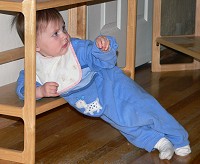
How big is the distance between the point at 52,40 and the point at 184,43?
1031 mm

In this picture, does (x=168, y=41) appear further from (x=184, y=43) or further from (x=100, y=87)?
(x=100, y=87)

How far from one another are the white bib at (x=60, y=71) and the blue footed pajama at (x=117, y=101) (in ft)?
0.07

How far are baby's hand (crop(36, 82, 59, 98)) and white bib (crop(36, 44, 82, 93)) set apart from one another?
0.08m

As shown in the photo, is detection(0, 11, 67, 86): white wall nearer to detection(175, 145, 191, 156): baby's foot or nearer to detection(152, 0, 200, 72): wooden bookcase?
detection(175, 145, 191, 156): baby's foot

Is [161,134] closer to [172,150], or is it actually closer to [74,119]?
[172,150]

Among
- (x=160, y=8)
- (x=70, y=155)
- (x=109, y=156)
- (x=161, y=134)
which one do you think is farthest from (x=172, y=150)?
(x=160, y=8)

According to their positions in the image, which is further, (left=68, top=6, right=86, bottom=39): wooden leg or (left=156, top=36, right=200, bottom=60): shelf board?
(left=156, top=36, right=200, bottom=60): shelf board

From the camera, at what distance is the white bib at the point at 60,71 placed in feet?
5.88

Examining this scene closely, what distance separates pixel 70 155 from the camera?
176 cm

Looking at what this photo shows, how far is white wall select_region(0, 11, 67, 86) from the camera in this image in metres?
2.02

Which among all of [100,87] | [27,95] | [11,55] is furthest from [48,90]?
[11,55]

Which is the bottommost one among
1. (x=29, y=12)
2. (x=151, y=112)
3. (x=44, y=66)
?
(x=151, y=112)

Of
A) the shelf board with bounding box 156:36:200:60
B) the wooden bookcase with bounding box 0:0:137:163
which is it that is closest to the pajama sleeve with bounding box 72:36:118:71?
the wooden bookcase with bounding box 0:0:137:163

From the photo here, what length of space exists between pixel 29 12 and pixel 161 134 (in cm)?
56
